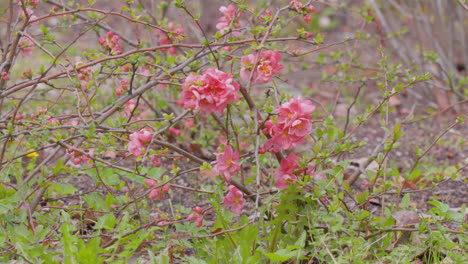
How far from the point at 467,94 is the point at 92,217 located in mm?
2523

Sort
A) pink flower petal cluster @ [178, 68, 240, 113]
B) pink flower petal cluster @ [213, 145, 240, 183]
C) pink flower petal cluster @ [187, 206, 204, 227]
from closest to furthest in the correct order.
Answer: pink flower petal cluster @ [178, 68, 240, 113], pink flower petal cluster @ [213, 145, 240, 183], pink flower petal cluster @ [187, 206, 204, 227]

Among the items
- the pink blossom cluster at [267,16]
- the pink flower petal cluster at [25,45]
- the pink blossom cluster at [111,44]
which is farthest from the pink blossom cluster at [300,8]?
the pink flower petal cluster at [25,45]

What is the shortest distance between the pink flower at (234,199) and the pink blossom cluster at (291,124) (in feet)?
0.76

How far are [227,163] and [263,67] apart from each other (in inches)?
14.9

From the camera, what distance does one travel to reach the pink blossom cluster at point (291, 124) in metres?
1.95

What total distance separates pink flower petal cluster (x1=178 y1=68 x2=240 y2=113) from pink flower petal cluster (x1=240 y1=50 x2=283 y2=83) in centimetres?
21

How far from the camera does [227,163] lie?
2039 mm

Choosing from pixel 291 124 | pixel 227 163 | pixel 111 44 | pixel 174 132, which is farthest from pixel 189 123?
pixel 291 124

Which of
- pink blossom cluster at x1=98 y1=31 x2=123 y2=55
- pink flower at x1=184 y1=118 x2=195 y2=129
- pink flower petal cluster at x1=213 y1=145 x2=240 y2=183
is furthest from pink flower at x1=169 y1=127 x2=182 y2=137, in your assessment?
pink flower petal cluster at x1=213 y1=145 x2=240 y2=183

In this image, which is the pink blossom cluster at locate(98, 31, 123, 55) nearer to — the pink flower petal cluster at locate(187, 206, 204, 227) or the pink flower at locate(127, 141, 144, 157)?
the pink flower at locate(127, 141, 144, 157)

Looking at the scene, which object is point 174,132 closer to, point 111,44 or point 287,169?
point 111,44

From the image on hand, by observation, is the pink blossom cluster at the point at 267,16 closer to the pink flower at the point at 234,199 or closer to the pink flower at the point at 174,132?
the pink flower at the point at 234,199

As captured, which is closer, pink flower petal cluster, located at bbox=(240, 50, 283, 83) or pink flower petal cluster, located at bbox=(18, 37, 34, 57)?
pink flower petal cluster, located at bbox=(240, 50, 283, 83)

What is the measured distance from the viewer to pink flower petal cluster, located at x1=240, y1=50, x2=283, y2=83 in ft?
6.97
